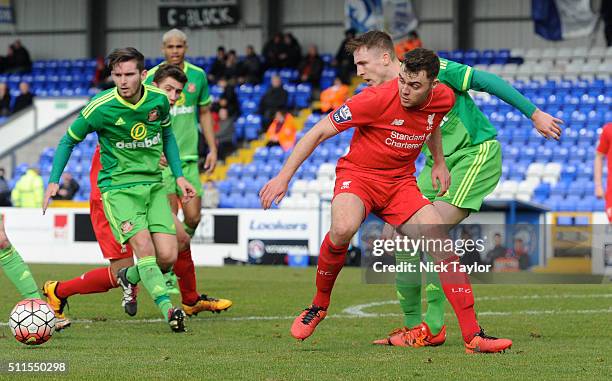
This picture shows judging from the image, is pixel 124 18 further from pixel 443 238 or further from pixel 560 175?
pixel 443 238

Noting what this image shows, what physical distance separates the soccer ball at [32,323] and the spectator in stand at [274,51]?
73.5 ft

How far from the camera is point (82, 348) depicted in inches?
293

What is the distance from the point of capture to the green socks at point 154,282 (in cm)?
841

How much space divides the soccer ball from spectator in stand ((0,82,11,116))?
23850mm

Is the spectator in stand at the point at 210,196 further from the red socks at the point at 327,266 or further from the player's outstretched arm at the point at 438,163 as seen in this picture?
the red socks at the point at 327,266

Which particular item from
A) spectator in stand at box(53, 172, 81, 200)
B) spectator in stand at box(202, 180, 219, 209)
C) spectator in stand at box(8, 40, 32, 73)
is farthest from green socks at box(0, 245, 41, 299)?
spectator in stand at box(8, 40, 32, 73)

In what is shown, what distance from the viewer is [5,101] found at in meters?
30.3

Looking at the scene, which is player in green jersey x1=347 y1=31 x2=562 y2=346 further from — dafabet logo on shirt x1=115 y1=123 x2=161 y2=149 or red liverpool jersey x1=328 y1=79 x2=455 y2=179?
dafabet logo on shirt x1=115 y1=123 x2=161 y2=149

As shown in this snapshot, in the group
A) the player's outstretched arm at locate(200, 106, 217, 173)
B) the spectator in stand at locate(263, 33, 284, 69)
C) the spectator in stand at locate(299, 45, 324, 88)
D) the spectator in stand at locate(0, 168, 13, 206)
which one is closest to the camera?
the player's outstretched arm at locate(200, 106, 217, 173)

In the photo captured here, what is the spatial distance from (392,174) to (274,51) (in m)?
22.2

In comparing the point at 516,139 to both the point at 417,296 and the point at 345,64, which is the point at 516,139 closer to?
the point at 345,64

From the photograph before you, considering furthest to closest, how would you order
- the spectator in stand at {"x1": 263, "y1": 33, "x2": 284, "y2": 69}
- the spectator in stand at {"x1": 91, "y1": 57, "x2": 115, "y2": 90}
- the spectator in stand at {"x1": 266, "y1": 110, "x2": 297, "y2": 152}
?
the spectator in stand at {"x1": 91, "y1": 57, "x2": 115, "y2": 90}, the spectator in stand at {"x1": 263, "y1": 33, "x2": 284, "y2": 69}, the spectator in stand at {"x1": 266, "y1": 110, "x2": 297, "y2": 152}

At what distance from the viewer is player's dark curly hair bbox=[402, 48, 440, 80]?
6977 millimetres

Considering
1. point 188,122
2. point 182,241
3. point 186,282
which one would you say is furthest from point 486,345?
point 188,122
